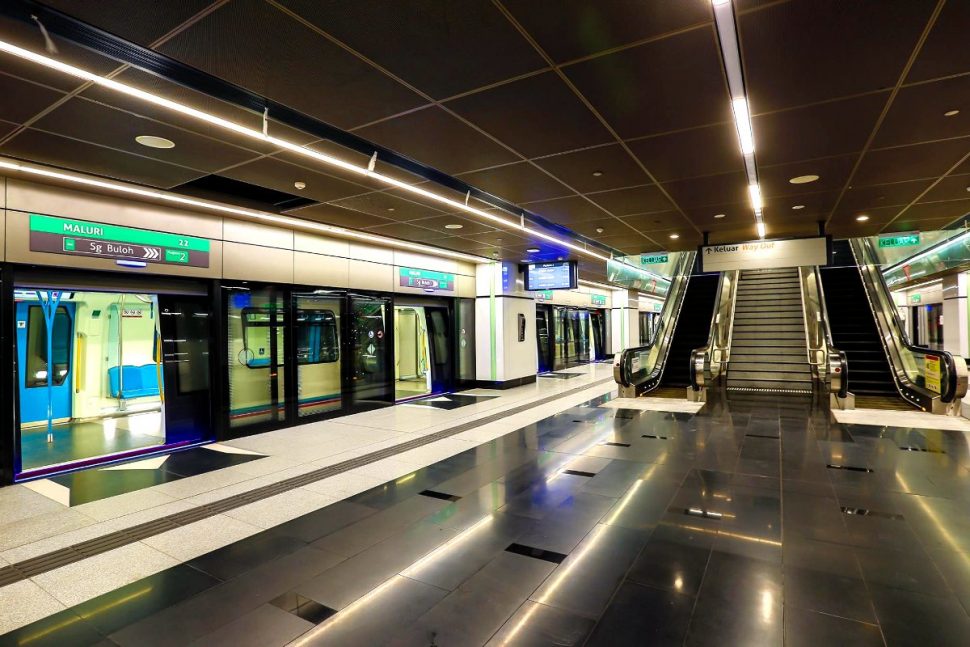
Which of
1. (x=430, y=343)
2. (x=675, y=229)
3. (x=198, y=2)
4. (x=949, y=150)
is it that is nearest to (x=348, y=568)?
(x=198, y=2)

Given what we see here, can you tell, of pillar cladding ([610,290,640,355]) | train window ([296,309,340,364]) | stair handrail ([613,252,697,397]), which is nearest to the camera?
train window ([296,309,340,364])

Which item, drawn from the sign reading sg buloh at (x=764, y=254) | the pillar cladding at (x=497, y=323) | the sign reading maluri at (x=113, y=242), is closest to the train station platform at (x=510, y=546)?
the sign reading maluri at (x=113, y=242)

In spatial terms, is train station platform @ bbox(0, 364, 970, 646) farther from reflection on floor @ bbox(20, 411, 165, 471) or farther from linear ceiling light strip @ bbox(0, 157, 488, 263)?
linear ceiling light strip @ bbox(0, 157, 488, 263)

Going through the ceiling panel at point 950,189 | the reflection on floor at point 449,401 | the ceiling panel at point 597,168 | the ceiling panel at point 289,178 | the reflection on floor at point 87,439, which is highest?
the ceiling panel at point 597,168

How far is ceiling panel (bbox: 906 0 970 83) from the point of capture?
7.85ft

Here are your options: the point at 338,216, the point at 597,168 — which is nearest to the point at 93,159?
the point at 338,216

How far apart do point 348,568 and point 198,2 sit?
2.99 m

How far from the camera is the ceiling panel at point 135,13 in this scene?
219 centimetres

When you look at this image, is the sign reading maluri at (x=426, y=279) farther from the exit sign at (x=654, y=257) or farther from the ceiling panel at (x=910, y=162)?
the ceiling panel at (x=910, y=162)

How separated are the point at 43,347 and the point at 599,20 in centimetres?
741

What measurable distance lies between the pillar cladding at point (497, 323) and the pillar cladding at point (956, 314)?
12.3m

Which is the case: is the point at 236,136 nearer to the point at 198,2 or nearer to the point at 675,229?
the point at 198,2

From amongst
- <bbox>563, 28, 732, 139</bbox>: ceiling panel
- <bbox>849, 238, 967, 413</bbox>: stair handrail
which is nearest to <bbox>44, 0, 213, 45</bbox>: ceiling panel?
<bbox>563, 28, 732, 139</bbox>: ceiling panel

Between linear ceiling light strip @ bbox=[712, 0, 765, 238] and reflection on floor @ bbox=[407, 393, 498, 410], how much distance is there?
5.78 meters
